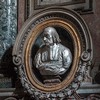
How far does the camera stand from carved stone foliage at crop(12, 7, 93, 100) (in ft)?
9.94

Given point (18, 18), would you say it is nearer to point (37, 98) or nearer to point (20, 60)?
point (20, 60)

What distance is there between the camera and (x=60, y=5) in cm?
343

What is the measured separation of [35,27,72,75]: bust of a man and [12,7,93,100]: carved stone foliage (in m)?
0.04

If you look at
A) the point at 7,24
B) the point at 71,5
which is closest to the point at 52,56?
the point at 71,5

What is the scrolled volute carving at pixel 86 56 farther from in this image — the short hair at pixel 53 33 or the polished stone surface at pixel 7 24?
the polished stone surface at pixel 7 24

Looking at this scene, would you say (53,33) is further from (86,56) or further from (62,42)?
(86,56)

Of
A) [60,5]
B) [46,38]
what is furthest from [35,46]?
[60,5]

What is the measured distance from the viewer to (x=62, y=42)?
125 inches

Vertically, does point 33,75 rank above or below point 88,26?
below

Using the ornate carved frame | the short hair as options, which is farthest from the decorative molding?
the short hair

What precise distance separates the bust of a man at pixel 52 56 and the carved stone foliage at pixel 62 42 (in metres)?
0.04

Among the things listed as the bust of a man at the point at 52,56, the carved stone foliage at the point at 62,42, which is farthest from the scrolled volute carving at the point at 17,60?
the bust of a man at the point at 52,56

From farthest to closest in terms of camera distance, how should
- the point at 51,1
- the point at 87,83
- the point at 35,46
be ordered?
the point at 51,1
the point at 35,46
the point at 87,83

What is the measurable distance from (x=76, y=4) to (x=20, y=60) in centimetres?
59
